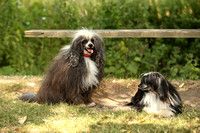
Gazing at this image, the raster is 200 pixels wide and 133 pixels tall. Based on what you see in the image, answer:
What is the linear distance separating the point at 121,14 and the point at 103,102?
3147 mm

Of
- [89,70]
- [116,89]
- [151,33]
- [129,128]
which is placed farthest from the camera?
[151,33]

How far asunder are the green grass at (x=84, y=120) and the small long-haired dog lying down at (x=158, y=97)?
5.0 inches

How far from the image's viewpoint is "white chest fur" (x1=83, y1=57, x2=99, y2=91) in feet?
16.4

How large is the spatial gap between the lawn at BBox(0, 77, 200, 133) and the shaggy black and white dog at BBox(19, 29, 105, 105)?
196 mm

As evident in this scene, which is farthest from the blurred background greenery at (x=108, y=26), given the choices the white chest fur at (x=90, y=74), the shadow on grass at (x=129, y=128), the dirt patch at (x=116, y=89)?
the shadow on grass at (x=129, y=128)

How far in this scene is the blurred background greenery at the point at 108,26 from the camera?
7882 millimetres

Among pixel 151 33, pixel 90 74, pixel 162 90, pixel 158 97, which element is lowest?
pixel 158 97

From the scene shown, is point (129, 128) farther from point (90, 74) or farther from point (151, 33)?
point (151, 33)

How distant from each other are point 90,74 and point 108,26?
3261mm

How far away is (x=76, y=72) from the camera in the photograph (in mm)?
4992

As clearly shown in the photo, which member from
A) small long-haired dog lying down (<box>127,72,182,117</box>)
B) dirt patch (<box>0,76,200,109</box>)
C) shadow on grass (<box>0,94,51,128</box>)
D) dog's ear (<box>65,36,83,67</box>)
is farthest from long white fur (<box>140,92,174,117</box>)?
shadow on grass (<box>0,94,51,128</box>)

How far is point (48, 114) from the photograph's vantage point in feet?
15.4

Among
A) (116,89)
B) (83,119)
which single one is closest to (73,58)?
(83,119)

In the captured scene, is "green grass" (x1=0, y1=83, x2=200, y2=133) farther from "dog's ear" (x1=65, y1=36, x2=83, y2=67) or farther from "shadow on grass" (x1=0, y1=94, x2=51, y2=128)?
"dog's ear" (x1=65, y1=36, x2=83, y2=67)
